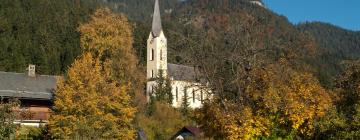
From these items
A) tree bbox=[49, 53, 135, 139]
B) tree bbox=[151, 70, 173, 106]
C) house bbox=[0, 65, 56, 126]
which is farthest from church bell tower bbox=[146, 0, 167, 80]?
tree bbox=[49, 53, 135, 139]

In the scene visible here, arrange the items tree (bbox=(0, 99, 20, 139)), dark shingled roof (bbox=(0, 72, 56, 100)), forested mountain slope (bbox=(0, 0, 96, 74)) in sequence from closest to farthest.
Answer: tree (bbox=(0, 99, 20, 139)), dark shingled roof (bbox=(0, 72, 56, 100)), forested mountain slope (bbox=(0, 0, 96, 74))

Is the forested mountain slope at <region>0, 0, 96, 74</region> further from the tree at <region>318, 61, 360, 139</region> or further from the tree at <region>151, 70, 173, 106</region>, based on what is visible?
the tree at <region>318, 61, 360, 139</region>

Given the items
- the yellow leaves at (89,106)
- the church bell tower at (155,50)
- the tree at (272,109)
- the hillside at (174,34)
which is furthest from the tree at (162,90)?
the tree at (272,109)

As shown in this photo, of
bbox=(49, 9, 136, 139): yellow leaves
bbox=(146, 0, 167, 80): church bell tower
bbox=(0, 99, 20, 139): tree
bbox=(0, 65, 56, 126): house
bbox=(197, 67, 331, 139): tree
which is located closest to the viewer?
bbox=(0, 99, 20, 139): tree

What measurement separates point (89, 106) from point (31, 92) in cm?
723

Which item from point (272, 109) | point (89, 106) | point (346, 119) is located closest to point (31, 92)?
point (89, 106)

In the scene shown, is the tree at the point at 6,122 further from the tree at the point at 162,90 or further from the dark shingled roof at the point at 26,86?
the tree at the point at 162,90

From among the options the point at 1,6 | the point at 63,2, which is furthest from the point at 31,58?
the point at 63,2

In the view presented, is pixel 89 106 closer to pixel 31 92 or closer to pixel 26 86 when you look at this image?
pixel 31 92

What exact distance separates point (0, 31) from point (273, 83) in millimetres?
74004

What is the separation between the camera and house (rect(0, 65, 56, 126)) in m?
36.3

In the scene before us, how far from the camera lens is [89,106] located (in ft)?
104

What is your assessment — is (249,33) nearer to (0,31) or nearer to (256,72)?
(256,72)

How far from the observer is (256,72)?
2109cm
